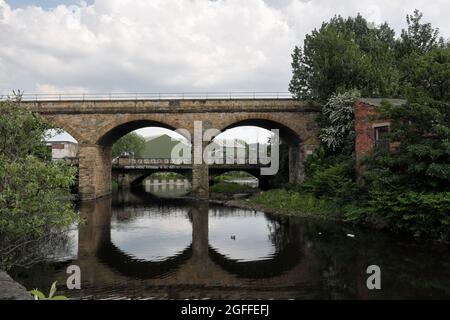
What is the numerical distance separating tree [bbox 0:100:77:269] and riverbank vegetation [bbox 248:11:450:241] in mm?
12672

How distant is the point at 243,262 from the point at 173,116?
20339mm

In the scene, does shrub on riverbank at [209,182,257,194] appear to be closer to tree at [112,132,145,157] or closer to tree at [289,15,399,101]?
tree at [289,15,399,101]

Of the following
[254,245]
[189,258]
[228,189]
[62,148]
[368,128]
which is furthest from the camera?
[62,148]

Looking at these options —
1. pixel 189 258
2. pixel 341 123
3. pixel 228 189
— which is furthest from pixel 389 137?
pixel 228 189

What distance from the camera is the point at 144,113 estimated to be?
32000mm

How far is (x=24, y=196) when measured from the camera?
10.4 meters

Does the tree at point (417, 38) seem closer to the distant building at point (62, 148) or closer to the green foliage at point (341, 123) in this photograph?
the green foliage at point (341, 123)

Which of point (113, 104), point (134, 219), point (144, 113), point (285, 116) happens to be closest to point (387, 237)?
point (134, 219)

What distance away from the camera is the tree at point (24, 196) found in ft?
33.4

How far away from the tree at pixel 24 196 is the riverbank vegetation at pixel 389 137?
12.7 meters

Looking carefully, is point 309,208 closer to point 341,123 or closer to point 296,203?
point 296,203

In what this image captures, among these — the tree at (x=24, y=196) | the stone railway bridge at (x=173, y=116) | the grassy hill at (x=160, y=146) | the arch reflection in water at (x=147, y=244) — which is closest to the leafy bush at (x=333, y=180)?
the stone railway bridge at (x=173, y=116)

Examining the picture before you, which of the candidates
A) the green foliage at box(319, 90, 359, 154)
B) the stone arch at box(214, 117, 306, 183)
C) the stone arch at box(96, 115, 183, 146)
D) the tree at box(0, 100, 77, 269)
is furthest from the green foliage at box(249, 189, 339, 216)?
the tree at box(0, 100, 77, 269)
